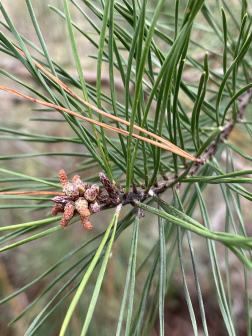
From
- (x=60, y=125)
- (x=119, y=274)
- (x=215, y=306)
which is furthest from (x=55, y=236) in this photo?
(x=215, y=306)

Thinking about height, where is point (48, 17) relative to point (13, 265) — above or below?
above

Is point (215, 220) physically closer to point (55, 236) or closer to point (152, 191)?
point (55, 236)

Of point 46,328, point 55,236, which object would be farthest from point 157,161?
point 55,236

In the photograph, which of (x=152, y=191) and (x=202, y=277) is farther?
(x=202, y=277)

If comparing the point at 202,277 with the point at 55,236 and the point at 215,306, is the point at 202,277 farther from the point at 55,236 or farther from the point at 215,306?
the point at 55,236

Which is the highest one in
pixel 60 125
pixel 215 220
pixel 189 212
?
pixel 60 125

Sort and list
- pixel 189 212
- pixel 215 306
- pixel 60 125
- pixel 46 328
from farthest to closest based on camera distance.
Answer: pixel 60 125 < pixel 215 306 < pixel 46 328 < pixel 189 212

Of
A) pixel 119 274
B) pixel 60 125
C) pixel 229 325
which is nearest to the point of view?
pixel 229 325
